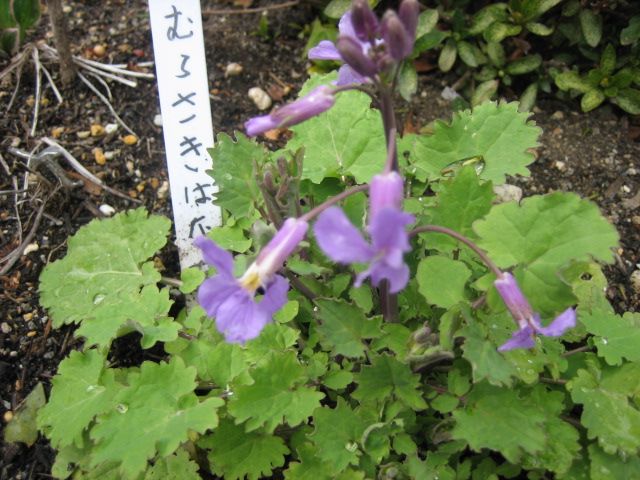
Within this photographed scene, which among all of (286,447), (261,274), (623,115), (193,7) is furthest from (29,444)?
(623,115)

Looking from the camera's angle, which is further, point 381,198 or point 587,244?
point 587,244

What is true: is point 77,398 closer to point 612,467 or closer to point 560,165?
point 612,467

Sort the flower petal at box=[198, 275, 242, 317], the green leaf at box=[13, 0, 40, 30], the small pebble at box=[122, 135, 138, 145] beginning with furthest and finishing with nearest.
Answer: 1. the small pebble at box=[122, 135, 138, 145]
2. the green leaf at box=[13, 0, 40, 30]
3. the flower petal at box=[198, 275, 242, 317]

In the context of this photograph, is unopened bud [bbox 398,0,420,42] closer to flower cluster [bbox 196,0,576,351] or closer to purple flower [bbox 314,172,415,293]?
flower cluster [bbox 196,0,576,351]

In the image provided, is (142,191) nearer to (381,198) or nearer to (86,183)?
(86,183)

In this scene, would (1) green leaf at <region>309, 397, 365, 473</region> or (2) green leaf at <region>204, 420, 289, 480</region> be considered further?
(2) green leaf at <region>204, 420, 289, 480</region>

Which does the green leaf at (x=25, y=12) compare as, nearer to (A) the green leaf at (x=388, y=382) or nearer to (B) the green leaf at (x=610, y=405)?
(A) the green leaf at (x=388, y=382)

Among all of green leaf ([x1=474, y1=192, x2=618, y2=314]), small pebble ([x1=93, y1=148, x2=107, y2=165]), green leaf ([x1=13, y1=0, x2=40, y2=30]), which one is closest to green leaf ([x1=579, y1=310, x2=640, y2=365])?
green leaf ([x1=474, y1=192, x2=618, y2=314])
